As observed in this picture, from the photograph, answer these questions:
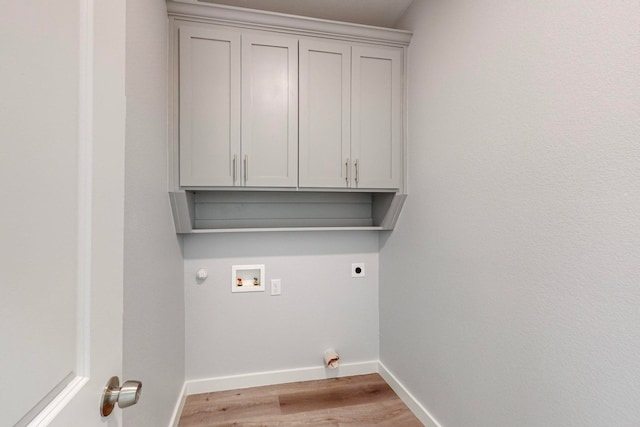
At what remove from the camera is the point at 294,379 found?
2143 mm

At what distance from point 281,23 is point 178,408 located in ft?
8.13

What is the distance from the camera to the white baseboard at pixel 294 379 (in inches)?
74.5

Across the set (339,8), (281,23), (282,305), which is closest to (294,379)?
(282,305)

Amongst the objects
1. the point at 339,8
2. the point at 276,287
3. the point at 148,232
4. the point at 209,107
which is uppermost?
the point at 339,8

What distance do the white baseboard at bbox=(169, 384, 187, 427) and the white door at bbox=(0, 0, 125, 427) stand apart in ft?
4.45

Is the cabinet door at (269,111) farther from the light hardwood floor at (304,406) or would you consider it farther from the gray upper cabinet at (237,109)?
the light hardwood floor at (304,406)

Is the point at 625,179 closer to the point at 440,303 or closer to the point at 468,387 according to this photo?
the point at 440,303

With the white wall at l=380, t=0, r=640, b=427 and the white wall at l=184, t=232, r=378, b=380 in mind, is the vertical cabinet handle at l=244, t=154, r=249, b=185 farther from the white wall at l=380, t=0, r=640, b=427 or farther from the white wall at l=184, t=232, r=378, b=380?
the white wall at l=380, t=0, r=640, b=427

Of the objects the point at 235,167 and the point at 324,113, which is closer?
the point at 235,167

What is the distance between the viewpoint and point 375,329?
91.3 inches

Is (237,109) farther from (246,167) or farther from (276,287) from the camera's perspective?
(276,287)

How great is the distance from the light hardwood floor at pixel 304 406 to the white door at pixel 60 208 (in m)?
1.45

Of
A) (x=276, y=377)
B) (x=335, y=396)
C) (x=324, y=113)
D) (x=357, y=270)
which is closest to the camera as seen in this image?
(x=324, y=113)

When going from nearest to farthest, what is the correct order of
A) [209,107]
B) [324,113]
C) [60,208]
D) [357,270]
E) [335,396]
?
[60,208] → [209,107] → [324,113] → [335,396] → [357,270]
